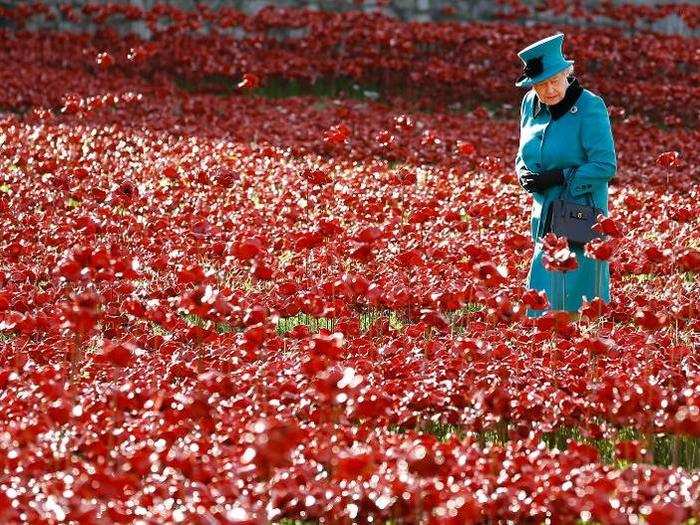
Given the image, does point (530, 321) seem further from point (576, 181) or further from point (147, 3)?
point (147, 3)

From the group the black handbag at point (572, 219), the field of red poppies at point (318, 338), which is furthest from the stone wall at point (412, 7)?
the black handbag at point (572, 219)

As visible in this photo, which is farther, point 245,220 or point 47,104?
point 47,104

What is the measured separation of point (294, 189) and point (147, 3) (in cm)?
894

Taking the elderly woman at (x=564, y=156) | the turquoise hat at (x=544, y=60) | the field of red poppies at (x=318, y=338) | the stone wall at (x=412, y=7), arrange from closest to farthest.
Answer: the field of red poppies at (x=318, y=338)
the turquoise hat at (x=544, y=60)
the elderly woman at (x=564, y=156)
the stone wall at (x=412, y=7)

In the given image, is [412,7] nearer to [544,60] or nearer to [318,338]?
[544,60]

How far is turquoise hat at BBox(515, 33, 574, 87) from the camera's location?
651cm

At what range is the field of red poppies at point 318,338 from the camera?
3.83 metres

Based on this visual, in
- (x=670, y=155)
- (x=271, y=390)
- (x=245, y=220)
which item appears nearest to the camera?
(x=271, y=390)

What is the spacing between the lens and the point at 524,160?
701 cm

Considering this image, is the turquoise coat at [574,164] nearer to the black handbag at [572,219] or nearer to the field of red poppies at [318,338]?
the black handbag at [572,219]

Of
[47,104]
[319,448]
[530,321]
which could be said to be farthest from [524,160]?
[47,104]

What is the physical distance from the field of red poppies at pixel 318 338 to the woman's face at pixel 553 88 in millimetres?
827

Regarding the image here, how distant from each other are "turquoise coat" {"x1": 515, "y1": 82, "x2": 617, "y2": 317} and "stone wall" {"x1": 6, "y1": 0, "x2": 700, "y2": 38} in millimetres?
11083

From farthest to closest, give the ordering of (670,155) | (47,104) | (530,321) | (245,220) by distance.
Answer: (47,104) < (245,220) < (670,155) < (530,321)
